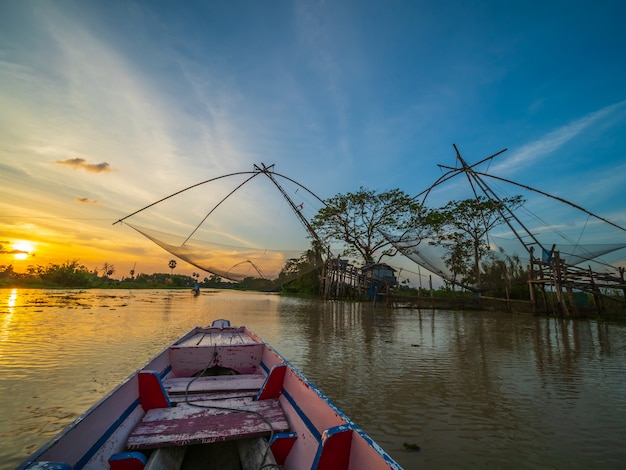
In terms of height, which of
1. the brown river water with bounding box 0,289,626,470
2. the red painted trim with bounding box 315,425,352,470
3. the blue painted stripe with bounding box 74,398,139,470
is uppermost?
the red painted trim with bounding box 315,425,352,470

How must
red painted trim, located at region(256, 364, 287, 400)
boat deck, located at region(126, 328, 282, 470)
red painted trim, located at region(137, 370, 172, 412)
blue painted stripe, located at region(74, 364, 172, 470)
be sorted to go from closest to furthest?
blue painted stripe, located at region(74, 364, 172, 470) → boat deck, located at region(126, 328, 282, 470) → red painted trim, located at region(137, 370, 172, 412) → red painted trim, located at region(256, 364, 287, 400)

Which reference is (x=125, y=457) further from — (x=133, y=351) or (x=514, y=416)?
(x=133, y=351)

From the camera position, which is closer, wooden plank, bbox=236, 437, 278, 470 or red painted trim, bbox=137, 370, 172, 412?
wooden plank, bbox=236, 437, 278, 470

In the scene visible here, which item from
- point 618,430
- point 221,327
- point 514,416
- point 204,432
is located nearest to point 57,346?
point 221,327

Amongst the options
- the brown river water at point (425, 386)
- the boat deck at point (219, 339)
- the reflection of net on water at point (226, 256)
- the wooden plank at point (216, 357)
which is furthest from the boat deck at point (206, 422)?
the reflection of net on water at point (226, 256)

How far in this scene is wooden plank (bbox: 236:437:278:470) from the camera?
6.27 ft

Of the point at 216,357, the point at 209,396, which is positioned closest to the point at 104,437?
the point at 209,396

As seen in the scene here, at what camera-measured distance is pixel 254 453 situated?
206cm

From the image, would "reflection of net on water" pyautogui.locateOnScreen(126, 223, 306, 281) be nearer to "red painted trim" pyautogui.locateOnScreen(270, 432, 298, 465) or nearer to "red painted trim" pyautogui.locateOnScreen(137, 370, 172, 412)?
"red painted trim" pyautogui.locateOnScreen(137, 370, 172, 412)

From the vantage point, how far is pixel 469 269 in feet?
67.9

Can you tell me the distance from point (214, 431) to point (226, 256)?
1106 centimetres

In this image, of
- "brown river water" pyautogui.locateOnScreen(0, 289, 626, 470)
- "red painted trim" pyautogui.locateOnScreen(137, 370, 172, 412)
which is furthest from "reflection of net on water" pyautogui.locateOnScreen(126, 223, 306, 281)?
"red painted trim" pyautogui.locateOnScreen(137, 370, 172, 412)

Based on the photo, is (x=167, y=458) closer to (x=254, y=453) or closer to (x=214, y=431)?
(x=214, y=431)

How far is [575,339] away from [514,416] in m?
6.62
